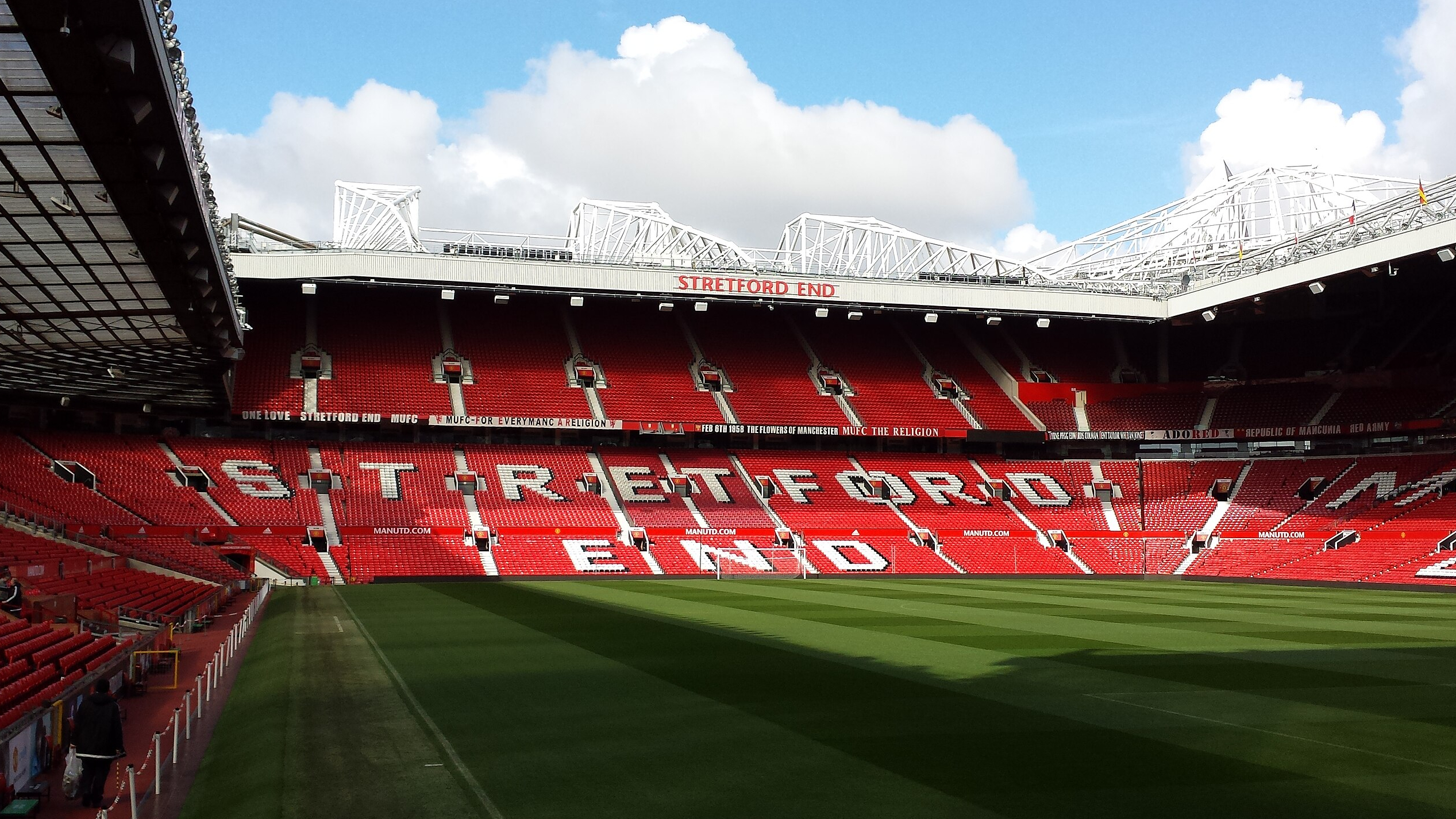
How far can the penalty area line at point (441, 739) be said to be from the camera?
10.1 m

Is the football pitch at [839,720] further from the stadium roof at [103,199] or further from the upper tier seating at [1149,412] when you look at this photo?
the upper tier seating at [1149,412]

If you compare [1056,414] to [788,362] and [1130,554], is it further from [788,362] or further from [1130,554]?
[788,362]

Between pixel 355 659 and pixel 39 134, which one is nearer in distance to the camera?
pixel 39 134

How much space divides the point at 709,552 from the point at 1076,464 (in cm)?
2582

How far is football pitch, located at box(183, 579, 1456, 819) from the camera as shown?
10.2 m

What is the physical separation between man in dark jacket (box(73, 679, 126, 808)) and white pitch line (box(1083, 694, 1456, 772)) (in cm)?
1211

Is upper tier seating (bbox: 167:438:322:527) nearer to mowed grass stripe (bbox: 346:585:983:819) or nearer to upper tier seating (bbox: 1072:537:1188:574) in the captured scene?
mowed grass stripe (bbox: 346:585:983:819)

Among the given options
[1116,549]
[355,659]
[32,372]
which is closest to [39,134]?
[355,659]

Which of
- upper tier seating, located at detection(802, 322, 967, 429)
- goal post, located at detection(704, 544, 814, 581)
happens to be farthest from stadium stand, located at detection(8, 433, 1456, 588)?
upper tier seating, located at detection(802, 322, 967, 429)

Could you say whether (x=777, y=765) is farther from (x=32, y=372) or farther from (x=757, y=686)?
(x=32, y=372)

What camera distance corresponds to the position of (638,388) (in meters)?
61.9

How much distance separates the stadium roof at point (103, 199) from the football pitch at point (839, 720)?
893 centimetres

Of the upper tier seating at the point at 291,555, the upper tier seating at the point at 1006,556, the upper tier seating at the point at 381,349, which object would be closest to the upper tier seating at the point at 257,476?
the upper tier seating at the point at 291,555

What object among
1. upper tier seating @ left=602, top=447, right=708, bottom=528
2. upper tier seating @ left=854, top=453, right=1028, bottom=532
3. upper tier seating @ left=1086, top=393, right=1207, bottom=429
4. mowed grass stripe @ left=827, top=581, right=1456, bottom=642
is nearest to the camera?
mowed grass stripe @ left=827, top=581, right=1456, bottom=642
